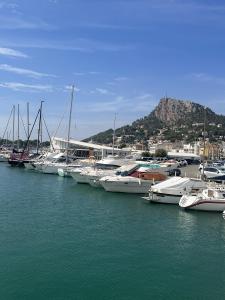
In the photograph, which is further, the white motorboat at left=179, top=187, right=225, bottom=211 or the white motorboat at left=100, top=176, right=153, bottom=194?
the white motorboat at left=100, top=176, right=153, bottom=194

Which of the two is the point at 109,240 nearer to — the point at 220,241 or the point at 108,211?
the point at 220,241

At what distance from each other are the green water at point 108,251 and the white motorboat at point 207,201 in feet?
2.87

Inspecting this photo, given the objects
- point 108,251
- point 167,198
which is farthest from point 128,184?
point 108,251

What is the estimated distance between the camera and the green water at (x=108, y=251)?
19.2m

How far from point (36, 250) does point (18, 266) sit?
2765 millimetres

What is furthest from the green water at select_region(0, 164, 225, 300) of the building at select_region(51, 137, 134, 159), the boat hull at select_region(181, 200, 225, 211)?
the building at select_region(51, 137, 134, 159)

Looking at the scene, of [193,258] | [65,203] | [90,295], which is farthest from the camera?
[65,203]

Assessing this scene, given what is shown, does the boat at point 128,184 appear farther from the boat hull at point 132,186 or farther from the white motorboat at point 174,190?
the white motorboat at point 174,190

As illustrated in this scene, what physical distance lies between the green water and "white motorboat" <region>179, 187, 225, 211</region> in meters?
0.88

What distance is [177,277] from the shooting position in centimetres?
2081

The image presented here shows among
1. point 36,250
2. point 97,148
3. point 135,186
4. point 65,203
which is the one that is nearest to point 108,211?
point 65,203

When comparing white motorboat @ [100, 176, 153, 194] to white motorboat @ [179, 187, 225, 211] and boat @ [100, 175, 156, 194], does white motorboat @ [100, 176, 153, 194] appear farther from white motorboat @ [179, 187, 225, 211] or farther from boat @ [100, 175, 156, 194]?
white motorboat @ [179, 187, 225, 211]

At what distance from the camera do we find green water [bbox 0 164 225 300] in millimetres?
19188

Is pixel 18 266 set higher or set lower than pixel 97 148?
lower
